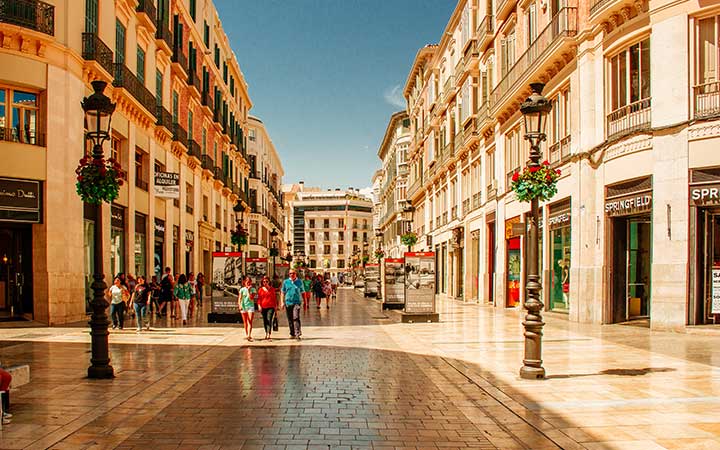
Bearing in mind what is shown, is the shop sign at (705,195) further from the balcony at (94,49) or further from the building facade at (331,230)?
the building facade at (331,230)

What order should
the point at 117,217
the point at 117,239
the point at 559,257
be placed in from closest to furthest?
the point at 559,257 < the point at 117,217 < the point at 117,239

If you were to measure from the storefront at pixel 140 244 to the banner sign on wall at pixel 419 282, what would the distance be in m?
12.5

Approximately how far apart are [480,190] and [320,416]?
28.2 metres

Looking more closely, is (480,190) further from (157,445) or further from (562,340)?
(157,445)

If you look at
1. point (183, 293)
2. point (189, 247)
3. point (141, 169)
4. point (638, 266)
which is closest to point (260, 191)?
point (189, 247)

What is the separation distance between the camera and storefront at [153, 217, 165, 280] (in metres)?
31.5

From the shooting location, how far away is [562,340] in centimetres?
1572

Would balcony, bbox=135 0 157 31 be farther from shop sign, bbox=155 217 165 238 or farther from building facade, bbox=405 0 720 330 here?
building facade, bbox=405 0 720 330

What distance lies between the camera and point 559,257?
23.5 meters

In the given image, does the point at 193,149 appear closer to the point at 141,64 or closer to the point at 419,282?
the point at 141,64

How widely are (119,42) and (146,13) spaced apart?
120 inches

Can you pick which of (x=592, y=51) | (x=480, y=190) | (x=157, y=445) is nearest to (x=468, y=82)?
(x=480, y=190)

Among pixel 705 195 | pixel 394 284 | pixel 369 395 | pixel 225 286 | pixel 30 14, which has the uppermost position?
pixel 30 14

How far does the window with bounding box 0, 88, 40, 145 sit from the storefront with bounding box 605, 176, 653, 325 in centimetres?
1706
